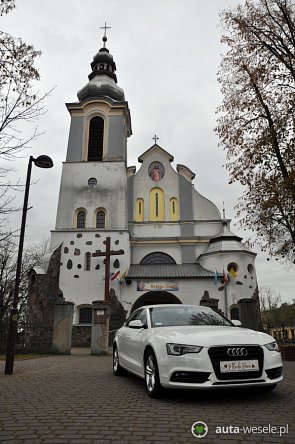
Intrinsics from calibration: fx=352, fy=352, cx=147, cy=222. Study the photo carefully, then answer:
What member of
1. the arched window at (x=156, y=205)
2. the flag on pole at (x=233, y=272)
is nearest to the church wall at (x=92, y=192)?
the arched window at (x=156, y=205)

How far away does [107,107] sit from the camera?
98.7 ft

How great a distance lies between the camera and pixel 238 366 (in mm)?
4699

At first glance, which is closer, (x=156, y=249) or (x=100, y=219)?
(x=100, y=219)

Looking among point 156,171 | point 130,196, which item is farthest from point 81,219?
point 156,171

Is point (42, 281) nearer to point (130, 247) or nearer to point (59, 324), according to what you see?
point (130, 247)

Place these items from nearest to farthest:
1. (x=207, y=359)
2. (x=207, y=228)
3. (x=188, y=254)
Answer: (x=207, y=359), (x=188, y=254), (x=207, y=228)

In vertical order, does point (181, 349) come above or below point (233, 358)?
above

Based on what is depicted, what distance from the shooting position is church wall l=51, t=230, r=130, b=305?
24.6m

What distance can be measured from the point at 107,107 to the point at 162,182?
313 inches

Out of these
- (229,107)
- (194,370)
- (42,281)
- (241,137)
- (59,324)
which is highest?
(229,107)

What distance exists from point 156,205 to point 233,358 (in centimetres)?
2506

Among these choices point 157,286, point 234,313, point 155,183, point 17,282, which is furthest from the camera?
point 155,183

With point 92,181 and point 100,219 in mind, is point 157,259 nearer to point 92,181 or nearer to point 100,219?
point 100,219

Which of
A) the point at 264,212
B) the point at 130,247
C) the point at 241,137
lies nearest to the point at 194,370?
the point at 264,212
